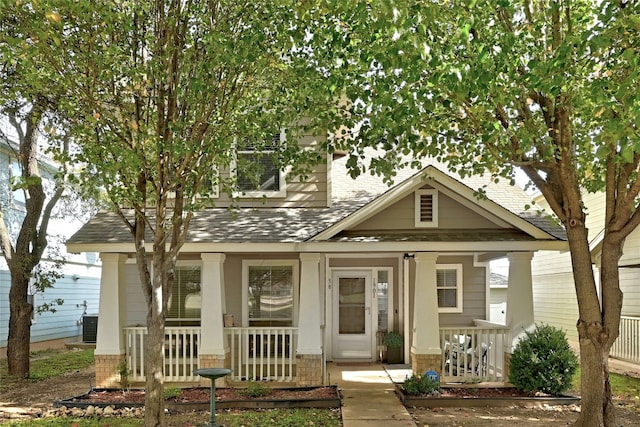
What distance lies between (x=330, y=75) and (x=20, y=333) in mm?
9936

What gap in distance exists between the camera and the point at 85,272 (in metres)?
21.9

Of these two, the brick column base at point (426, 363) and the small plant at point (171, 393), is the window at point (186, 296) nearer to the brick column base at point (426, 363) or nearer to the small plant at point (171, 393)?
the small plant at point (171, 393)

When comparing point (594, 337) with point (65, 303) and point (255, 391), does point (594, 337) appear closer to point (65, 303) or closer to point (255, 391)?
point (255, 391)

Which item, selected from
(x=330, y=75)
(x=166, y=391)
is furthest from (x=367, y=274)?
(x=330, y=75)

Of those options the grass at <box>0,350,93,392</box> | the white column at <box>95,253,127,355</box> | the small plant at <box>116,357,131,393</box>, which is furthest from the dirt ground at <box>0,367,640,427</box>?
the grass at <box>0,350,93,392</box>

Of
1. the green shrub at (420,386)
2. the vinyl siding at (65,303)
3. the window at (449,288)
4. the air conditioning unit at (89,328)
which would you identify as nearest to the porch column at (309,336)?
the green shrub at (420,386)

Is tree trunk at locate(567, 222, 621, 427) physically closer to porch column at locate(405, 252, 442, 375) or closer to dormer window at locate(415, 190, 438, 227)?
porch column at locate(405, 252, 442, 375)

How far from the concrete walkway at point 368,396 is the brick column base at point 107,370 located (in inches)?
159

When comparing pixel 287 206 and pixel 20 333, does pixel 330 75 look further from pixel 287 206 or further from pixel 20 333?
pixel 20 333

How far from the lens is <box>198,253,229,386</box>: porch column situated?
35.4 feet

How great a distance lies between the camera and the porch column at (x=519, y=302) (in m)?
→ 10.8

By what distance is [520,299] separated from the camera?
10.8 metres

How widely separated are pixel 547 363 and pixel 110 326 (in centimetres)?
793

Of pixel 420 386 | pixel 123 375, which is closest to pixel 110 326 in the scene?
pixel 123 375
